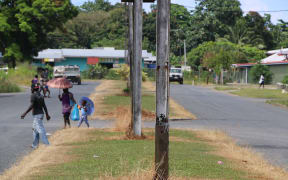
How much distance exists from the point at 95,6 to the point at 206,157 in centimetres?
10769

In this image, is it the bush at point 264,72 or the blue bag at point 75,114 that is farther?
the bush at point 264,72

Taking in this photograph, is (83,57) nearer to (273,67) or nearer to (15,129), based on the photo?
(273,67)

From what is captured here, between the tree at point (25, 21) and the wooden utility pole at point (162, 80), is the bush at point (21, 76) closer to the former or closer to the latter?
the tree at point (25, 21)

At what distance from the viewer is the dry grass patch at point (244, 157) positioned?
368 inches

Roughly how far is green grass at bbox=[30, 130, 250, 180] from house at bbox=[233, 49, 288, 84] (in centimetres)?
4316

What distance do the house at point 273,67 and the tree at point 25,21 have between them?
23.9m

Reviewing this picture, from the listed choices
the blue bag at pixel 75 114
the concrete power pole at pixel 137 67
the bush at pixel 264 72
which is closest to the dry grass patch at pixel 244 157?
the concrete power pole at pixel 137 67

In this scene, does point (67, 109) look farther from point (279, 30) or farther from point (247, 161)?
point (279, 30)

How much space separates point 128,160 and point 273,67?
57282 mm

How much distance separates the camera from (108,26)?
306ft

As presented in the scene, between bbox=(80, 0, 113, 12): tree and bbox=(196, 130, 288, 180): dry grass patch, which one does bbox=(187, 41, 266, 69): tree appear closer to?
bbox=(80, 0, 113, 12): tree

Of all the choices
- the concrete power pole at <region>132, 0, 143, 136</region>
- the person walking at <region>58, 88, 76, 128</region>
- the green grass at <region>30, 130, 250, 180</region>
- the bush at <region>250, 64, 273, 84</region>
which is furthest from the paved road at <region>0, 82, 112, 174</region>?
the bush at <region>250, 64, 273, 84</region>

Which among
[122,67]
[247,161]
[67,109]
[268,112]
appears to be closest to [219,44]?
[122,67]

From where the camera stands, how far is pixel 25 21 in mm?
54188
